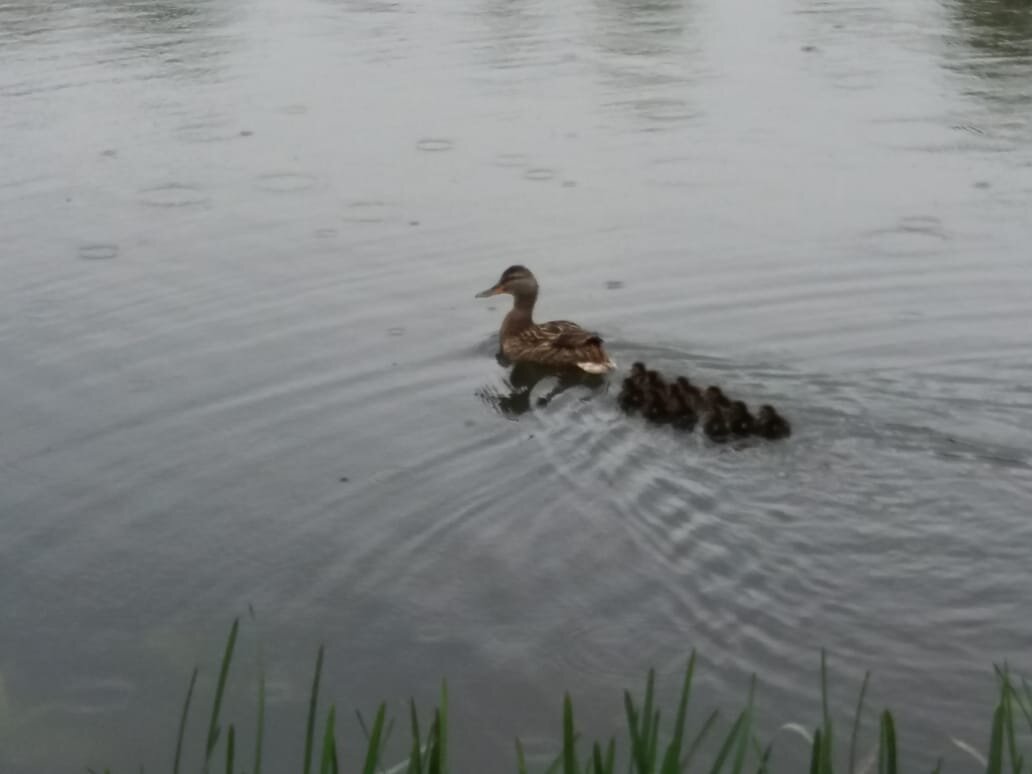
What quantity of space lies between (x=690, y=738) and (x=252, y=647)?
62.6 inches

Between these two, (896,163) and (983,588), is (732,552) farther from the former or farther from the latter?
(896,163)

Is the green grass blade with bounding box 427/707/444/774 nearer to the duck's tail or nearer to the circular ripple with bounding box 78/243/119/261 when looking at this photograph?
the duck's tail

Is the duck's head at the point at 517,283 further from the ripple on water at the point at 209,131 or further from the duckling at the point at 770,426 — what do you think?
the ripple on water at the point at 209,131

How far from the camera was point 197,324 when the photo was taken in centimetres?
917

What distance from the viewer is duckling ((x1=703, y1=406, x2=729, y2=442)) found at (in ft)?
24.4

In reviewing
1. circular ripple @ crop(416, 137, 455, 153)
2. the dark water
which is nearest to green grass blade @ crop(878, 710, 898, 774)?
the dark water

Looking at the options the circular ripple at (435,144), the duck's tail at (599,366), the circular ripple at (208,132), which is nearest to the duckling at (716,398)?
the duck's tail at (599,366)

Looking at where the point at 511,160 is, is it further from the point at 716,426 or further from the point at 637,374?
the point at 716,426

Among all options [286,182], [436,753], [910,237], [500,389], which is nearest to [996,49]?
[910,237]

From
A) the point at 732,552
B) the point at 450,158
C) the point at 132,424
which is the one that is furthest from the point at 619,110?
the point at 732,552

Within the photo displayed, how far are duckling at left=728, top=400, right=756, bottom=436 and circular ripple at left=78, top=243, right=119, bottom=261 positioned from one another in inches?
186

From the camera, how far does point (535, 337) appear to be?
8992 mm

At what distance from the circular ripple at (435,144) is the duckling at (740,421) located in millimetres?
5885

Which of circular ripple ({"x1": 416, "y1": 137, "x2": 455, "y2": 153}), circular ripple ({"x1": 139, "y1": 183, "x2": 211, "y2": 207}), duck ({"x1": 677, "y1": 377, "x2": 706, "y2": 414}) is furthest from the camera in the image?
circular ripple ({"x1": 416, "y1": 137, "x2": 455, "y2": 153})
